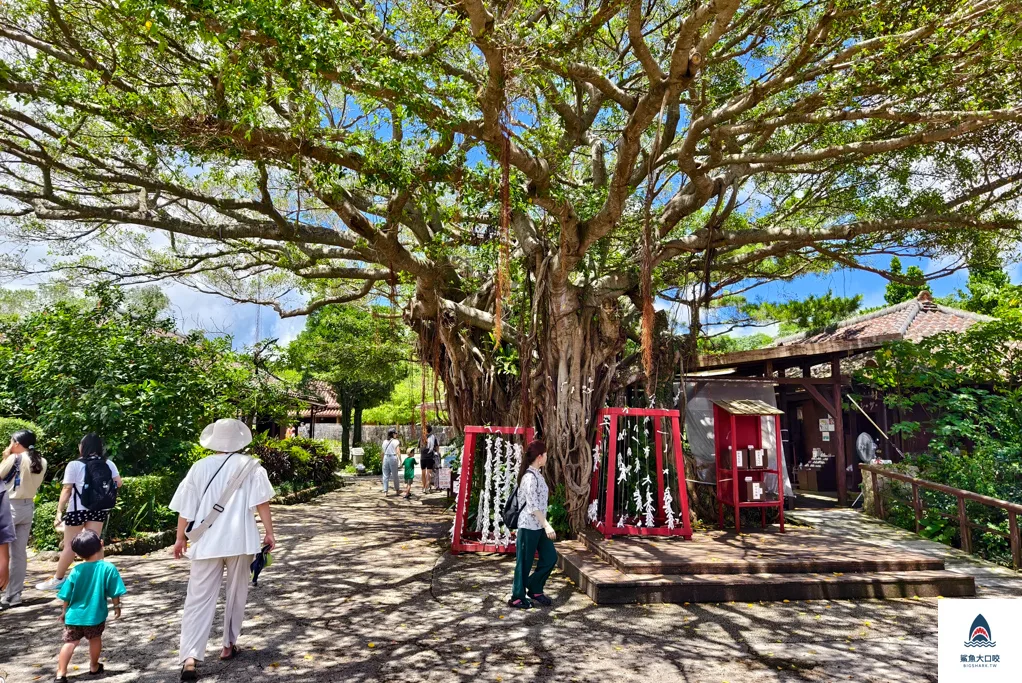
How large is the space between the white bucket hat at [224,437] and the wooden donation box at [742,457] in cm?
670

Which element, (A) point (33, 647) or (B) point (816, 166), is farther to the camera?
(B) point (816, 166)

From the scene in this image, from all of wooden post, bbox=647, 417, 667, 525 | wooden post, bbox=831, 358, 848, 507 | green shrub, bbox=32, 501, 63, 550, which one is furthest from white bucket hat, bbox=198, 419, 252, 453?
wooden post, bbox=831, 358, 848, 507

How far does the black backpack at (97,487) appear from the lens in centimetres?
579

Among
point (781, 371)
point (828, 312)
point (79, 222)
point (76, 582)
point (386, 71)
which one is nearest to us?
point (76, 582)

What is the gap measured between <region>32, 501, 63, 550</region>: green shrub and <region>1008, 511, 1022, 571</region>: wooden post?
35.9 feet

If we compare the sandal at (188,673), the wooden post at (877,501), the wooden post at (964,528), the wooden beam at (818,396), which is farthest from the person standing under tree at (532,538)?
the wooden beam at (818,396)

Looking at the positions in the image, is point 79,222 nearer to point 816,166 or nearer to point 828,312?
point 816,166

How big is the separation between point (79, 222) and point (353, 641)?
755 centimetres

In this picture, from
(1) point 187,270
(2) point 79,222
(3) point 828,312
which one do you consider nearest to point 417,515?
(1) point 187,270

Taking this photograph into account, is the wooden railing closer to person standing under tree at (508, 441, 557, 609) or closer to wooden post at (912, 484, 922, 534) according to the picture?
wooden post at (912, 484, 922, 534)

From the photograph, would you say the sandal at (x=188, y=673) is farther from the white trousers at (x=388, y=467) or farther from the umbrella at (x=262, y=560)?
the white trousers at (x=388, y=467)

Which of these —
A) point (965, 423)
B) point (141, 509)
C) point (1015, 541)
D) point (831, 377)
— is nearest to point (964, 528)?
point (1015, 541)

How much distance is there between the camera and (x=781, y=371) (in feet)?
44.5

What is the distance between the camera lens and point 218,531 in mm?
4082
